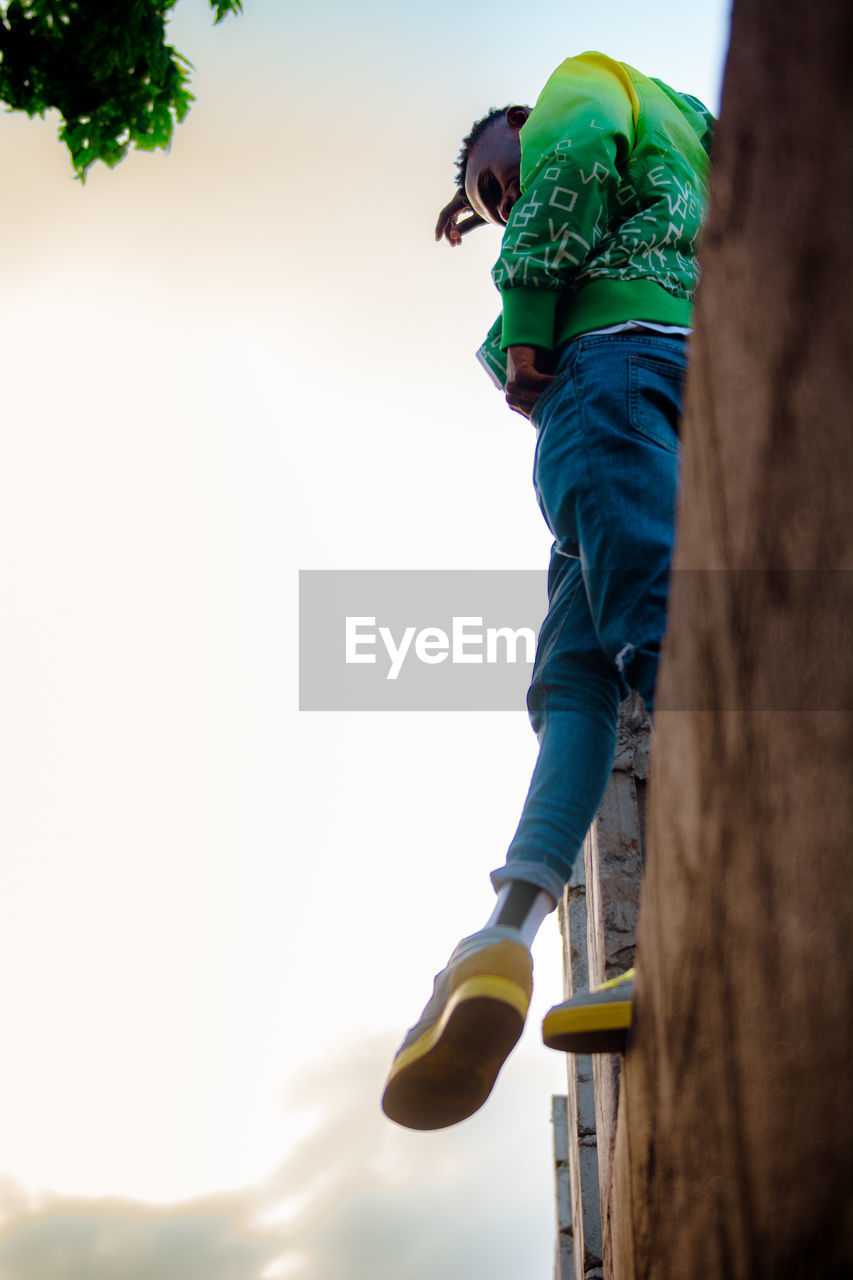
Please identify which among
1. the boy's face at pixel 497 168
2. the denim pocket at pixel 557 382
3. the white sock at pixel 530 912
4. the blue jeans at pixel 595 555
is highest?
the boy's face at pixel 497 168

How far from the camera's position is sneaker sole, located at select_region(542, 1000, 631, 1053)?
1209mm

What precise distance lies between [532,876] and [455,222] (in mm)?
2078

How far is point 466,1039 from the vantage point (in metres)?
1.43

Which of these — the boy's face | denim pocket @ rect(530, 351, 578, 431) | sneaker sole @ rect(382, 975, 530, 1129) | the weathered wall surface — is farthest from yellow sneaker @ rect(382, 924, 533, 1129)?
the boy's face

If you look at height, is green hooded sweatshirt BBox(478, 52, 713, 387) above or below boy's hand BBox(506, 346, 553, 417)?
above

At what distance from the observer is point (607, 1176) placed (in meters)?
2.08

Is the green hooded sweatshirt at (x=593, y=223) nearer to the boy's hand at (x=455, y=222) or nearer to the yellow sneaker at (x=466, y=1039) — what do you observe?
the boy's hand at (x=455, y=222)

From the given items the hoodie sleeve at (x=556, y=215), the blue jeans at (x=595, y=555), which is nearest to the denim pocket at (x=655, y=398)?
the blue jeans at (x=595, y=555)

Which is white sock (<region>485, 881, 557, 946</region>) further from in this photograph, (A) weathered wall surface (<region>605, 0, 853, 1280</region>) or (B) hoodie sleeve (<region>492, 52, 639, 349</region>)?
(B) hoodie sleeve (<region>492, 52, 639, 349</region>)

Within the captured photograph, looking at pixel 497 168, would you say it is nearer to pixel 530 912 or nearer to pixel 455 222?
pixel 455 222

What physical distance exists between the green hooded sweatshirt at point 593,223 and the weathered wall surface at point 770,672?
1404mm

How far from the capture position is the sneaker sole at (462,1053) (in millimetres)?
1421

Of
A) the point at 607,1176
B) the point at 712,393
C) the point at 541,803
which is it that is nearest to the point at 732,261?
the point at 712,393

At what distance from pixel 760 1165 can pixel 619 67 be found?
2333 mm
